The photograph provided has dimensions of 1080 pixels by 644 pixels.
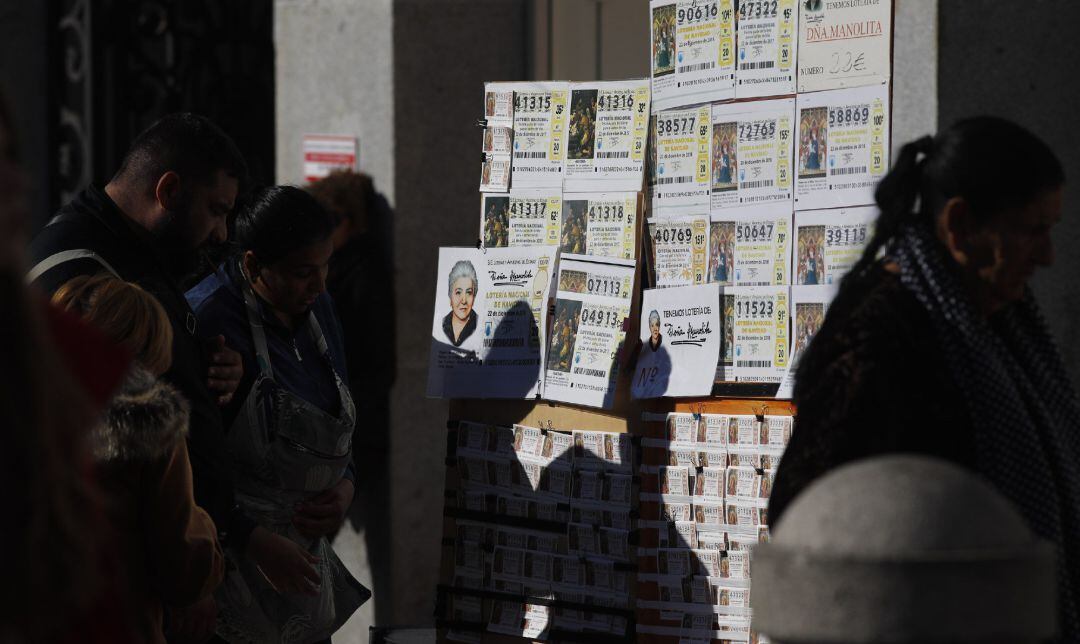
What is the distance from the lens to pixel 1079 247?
429 cm

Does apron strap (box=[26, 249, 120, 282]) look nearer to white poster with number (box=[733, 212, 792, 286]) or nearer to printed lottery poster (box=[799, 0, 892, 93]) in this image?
white poster with number (box=[733, 212, 792, 286])

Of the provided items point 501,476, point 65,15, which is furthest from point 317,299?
point 65,15

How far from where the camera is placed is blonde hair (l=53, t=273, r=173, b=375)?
2.87 metres

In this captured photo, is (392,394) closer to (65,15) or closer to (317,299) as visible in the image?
(317,299)

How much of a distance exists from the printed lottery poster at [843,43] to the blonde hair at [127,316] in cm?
184

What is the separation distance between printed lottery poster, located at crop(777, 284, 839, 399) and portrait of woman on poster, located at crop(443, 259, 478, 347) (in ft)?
3.46

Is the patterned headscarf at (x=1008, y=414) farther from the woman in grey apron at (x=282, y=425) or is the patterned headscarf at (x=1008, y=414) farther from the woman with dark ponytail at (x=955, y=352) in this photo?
the woman in grey apron at (x=282, y=425)

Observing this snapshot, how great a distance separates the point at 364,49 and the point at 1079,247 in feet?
10.5

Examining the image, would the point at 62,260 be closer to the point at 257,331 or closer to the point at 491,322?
the point at 257,331

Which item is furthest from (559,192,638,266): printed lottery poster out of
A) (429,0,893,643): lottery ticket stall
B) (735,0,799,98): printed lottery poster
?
(735,0,799,98): printed lottery poster

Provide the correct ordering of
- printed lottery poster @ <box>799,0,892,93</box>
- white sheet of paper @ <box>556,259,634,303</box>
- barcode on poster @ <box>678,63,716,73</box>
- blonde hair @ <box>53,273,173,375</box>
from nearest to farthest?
blonde hair @ <box>53,273,173,375</box>, printed lottery poster @ <box>799,0,892,93</box>, barcode on poster @ <box>678,63,716,73</box>, white sheet of paper @ <box>556,259,634,303</box>

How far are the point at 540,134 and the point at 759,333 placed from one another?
97 centimetres

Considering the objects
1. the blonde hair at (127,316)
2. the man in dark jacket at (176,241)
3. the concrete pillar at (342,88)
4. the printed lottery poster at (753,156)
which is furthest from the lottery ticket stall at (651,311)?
the concrete pillar at (342,88)

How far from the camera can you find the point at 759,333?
3.73 metres
